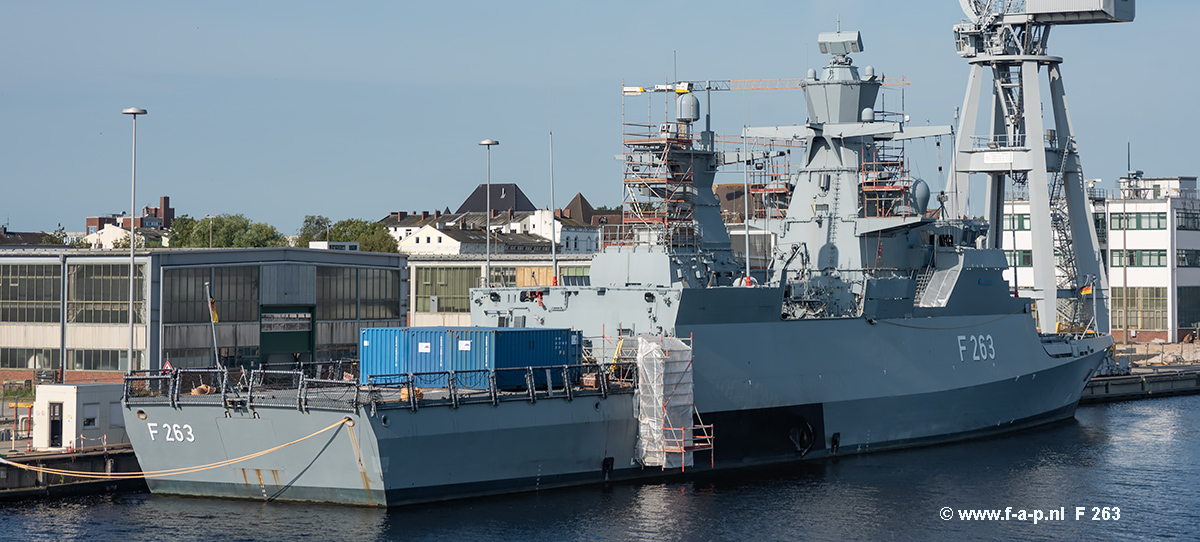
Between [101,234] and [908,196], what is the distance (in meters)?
78.1

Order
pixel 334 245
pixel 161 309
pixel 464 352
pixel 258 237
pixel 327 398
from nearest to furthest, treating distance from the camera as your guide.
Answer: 1. pixel 327 398
2. pixel 464 352
3. pixel 161 309
4. pixel 334 245
5. pixel 258 237

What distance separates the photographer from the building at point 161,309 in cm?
3878

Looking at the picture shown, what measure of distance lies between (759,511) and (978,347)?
543 inches

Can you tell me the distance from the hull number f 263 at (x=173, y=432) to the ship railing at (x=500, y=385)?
4.20m

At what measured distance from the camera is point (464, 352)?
28.6m

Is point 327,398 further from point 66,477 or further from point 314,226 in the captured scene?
point 314,226

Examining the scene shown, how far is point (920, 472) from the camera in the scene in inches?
1291

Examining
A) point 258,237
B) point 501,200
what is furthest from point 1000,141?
point 501,200

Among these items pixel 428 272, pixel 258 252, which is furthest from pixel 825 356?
pixel 428 272

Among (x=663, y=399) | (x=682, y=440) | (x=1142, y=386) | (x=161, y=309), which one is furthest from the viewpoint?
(x=1142, y=386)

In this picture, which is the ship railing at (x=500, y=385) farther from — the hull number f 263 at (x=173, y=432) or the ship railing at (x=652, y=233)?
the ship railing at (x=652, y=233)

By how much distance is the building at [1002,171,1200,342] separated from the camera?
70688 millimetres

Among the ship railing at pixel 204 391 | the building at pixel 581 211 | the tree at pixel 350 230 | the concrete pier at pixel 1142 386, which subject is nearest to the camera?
the ship railing at pixel 204 391

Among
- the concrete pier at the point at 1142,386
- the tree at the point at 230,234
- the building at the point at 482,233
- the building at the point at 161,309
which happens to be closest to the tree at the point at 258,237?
the tree at the point at 230,234
